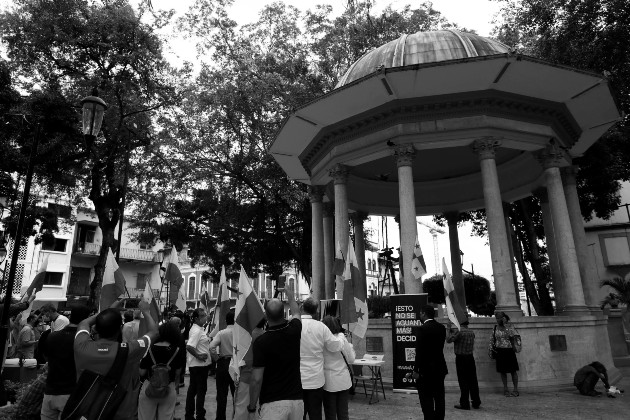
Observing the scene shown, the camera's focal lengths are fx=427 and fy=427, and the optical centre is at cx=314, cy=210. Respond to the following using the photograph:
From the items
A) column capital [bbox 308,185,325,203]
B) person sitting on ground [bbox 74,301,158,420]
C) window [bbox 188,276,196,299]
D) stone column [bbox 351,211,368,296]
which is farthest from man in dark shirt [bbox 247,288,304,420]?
window [bbox 188,276,196,299]

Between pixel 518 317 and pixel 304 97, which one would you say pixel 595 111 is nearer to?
pixel 518 317

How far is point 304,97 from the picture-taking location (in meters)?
20.2

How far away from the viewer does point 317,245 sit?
16.5 metres

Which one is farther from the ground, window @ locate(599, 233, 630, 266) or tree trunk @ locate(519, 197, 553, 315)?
window @ locate(599, 233, 630, 266)

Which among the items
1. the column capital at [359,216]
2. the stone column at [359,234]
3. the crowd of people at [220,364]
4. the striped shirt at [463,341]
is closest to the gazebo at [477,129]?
the striped shirt at [463,341]

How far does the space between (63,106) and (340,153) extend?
39.0 ft

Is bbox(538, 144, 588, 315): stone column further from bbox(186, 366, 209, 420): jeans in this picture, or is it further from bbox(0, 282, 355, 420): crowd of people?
bbox(186, 366, 209, 420): jeans

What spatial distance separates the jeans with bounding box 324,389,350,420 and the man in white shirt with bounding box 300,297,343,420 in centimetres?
25

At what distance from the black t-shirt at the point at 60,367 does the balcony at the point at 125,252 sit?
33.9 metres

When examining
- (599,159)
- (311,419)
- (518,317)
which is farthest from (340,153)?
(599,159)

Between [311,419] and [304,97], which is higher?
[304,97]

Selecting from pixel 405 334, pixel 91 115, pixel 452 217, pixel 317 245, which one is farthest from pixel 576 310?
pixel 91 115

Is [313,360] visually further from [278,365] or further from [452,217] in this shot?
[452,217]

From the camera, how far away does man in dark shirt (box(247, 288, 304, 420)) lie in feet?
13.4
